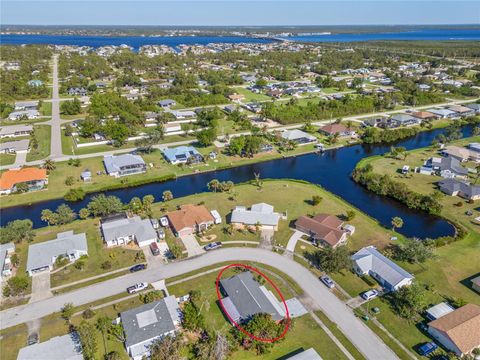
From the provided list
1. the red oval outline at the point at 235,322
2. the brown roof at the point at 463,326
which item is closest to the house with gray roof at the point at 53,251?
the red oval outline at the point at 235,322

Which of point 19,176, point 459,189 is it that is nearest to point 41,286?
point 19,176

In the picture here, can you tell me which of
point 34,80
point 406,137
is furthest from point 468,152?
point 34,80

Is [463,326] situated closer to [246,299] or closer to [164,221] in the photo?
[246,299]

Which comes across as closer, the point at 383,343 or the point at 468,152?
the point at 383,343

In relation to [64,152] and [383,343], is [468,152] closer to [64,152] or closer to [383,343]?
[383,343]

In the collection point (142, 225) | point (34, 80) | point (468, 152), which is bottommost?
point (142, 225)

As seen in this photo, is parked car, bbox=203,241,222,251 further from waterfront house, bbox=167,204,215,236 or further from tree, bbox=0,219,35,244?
tree, bbox=0,219,35,244

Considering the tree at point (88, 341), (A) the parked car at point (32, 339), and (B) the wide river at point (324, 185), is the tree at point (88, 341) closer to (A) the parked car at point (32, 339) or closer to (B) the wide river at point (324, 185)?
(A) the parked car at point (32, 339)
